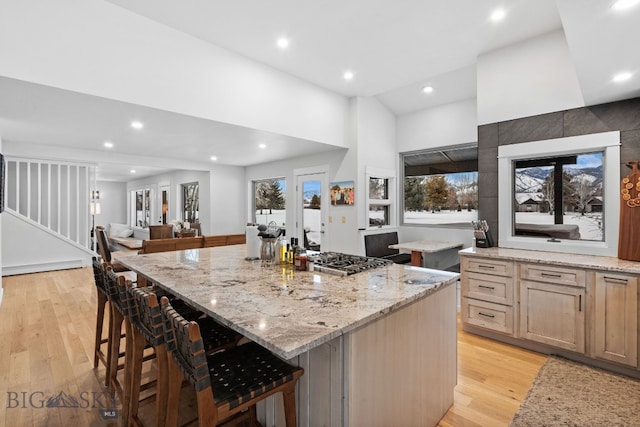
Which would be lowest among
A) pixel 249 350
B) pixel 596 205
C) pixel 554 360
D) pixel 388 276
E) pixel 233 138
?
pixel 554 360

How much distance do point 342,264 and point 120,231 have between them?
11109mm

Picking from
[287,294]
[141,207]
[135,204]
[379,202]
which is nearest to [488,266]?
[287,294]

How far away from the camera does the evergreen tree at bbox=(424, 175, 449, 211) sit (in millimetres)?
5230

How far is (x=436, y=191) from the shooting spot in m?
5.32

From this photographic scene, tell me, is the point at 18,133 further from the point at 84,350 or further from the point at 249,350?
the point at 249,350

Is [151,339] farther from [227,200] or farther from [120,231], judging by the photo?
[120,231]

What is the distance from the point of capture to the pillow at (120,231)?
10.7m

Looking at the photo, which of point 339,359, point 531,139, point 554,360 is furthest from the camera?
point 531,139

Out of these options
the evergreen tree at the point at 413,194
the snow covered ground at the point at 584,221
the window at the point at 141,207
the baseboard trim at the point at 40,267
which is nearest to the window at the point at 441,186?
the evergreen tree at the point at 413,194

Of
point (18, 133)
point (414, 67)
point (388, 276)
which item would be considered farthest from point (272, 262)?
point (18, 133)

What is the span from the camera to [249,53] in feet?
12.3

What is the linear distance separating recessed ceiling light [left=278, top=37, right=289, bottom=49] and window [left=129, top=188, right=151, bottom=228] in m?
8.71

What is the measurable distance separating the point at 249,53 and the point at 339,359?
3678mm

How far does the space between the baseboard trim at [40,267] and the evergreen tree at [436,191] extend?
7.11 meters
